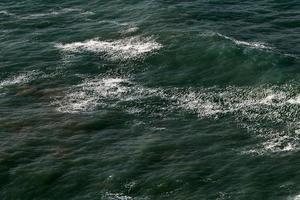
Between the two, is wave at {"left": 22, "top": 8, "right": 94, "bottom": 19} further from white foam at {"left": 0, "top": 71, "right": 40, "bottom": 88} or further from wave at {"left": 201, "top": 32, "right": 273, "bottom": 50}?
wave at {"left": 201, "top": 32, "right": 273, "bottom": 50}

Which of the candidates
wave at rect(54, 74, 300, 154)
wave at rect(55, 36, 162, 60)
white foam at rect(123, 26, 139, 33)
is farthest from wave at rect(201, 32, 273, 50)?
white foam at rect(123, 26, 139, 33)

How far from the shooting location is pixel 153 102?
79.6 metres

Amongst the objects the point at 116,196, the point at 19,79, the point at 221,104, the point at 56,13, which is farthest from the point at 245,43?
the point at 56,13

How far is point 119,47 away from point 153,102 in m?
20.0

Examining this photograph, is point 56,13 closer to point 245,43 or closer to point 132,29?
point 132,29

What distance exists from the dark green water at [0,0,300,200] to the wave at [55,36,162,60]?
0.64ft

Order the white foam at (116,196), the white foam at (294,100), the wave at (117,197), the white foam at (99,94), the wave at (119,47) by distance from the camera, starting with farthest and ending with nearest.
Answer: the wave at (119,47) < the white foam at (99,94) < the white foam at (294,100) < the white foam at (116,196) < the wave at (117,197)

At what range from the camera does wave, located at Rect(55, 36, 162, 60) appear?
9356 centimetres

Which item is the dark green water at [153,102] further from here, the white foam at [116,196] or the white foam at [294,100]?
the white foam at [294,100]

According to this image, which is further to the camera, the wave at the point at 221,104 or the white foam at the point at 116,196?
the wave at the point at 221,104

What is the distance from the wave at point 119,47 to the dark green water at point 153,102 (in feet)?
0.64

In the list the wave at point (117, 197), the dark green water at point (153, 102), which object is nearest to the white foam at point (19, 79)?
the dark green water at point (153, 102)

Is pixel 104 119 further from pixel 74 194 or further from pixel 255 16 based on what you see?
pixel 255 16

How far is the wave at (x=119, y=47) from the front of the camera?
307ft
